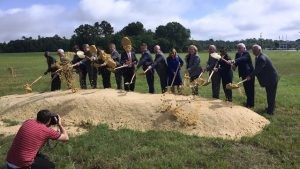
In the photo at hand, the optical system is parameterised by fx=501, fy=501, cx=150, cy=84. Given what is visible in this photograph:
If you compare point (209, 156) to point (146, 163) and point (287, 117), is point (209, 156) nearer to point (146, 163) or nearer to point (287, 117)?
point (146, 163)

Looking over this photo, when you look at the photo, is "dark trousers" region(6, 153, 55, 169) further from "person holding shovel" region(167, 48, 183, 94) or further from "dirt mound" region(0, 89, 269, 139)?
"person holding shovel" region(167, 48, 183, 94)

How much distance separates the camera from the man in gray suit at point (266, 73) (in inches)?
500

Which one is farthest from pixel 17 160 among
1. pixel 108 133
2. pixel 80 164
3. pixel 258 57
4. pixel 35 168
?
pixel 258 57

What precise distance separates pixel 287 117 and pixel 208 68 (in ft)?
8.23

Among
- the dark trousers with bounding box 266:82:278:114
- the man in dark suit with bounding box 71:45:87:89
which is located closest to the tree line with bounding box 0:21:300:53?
the man in dark suit with bounding box 71:45:87:89

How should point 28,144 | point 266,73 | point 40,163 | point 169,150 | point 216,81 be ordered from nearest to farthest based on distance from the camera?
point 28,144 < point 40,163 < point 169,150 < point 266,73 < point 216,81

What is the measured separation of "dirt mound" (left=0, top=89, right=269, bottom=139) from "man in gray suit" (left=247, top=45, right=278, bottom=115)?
123 cm

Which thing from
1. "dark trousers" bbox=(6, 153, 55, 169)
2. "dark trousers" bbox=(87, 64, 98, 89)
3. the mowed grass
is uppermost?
"dark trousers" bbox=(87, 64, 98, 89)

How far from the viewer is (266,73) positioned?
12906 mm

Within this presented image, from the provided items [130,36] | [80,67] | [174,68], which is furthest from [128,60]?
[130,36]

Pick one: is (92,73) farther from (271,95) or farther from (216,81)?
(271,95)

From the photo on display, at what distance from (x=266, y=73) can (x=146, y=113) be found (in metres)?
3.51

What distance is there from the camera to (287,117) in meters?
12.7

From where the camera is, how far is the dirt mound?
1104 centimetres
